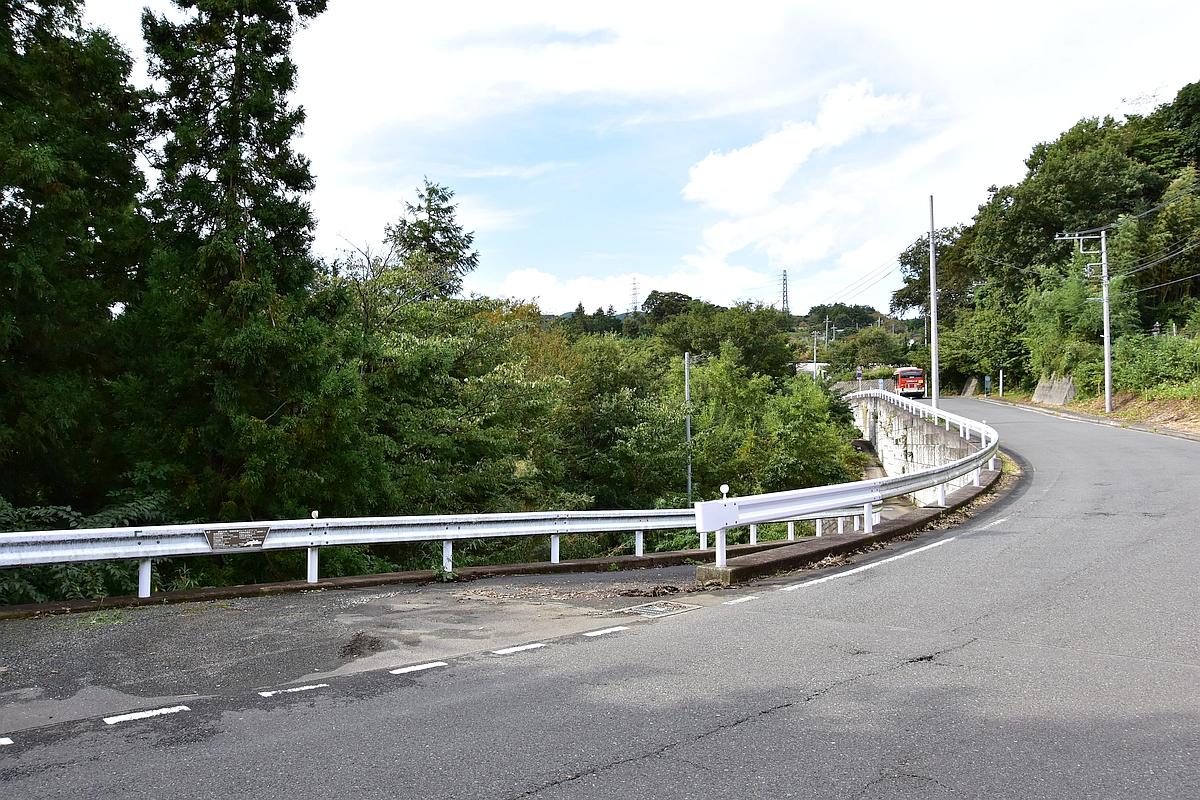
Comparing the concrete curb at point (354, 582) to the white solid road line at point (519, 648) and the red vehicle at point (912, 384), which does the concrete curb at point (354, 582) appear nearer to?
the white solid road line at point (519, 648)

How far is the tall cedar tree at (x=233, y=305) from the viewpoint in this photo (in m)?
11.4

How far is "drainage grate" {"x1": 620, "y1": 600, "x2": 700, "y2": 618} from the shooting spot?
7.49m

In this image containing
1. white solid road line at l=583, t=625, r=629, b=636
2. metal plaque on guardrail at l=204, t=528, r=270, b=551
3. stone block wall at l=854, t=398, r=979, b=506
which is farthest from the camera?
stone block wall at l=854, t=398, r=979, b=506

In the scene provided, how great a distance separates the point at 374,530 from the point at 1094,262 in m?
48.6

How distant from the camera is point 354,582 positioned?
351 inches

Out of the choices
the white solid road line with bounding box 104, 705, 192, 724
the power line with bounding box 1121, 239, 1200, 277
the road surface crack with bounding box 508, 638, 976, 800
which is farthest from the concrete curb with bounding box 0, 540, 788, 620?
the power line with bounding box 1121, 239, 1200, 277

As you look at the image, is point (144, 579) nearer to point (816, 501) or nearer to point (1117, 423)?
point (816, 501)

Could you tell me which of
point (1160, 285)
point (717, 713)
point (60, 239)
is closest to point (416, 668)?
point (717, 713)

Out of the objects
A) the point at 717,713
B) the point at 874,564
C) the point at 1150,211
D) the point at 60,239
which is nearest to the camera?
the point at 717,713

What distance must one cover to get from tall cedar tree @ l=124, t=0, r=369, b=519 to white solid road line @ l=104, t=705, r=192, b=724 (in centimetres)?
678

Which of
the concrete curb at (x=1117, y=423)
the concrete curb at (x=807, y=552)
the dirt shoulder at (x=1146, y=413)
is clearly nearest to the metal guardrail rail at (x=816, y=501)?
the concrete curb at (x=807, y=552)

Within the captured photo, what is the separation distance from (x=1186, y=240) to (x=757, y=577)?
51946 millimetres

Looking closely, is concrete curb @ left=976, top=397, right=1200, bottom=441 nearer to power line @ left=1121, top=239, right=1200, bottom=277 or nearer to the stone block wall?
the stone block wall

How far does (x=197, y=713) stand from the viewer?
4543 mm
